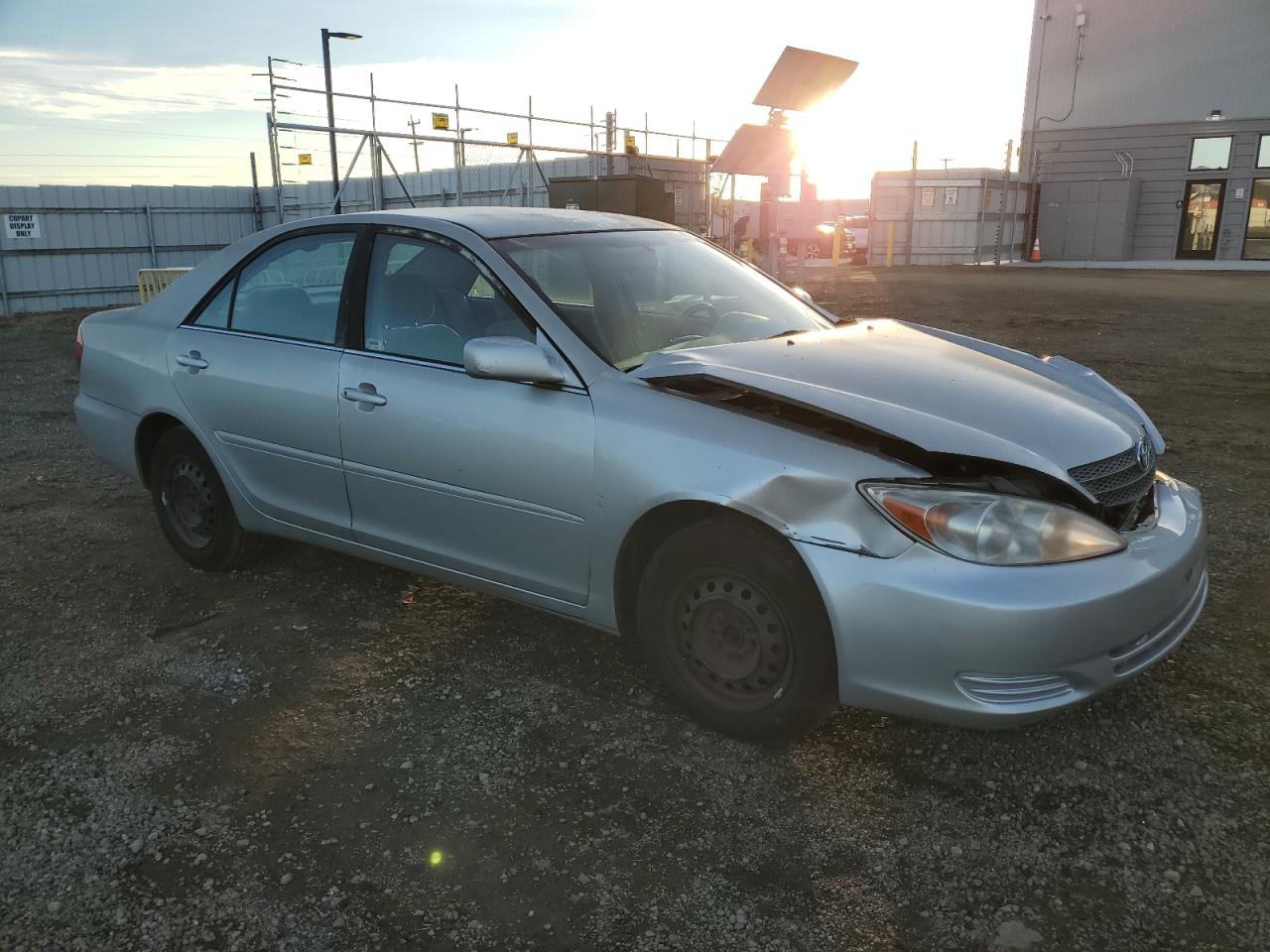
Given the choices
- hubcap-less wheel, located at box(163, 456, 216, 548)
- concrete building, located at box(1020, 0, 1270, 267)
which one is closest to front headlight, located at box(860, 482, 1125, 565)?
hubcap-less wheel, located at box(163, 456, 216, 548)

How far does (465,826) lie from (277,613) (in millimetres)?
1767

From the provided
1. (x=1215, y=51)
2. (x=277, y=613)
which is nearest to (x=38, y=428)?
(x=277, y=613)

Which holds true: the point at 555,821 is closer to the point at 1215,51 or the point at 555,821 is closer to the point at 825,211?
the point at 825,211

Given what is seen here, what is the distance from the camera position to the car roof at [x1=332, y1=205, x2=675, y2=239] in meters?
3.60

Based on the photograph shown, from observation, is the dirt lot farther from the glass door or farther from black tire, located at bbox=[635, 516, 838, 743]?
the glass door

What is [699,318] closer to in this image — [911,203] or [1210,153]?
[911,203]

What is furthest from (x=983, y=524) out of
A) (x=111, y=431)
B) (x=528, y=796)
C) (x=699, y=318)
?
(x=111, y=431)

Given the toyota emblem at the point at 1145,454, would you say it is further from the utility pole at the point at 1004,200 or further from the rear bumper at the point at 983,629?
the utility pole at the point at 1004,200

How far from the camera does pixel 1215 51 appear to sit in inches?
1077

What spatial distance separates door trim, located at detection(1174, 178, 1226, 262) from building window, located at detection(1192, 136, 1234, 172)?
37 centimetres

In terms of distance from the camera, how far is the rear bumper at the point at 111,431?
442cm

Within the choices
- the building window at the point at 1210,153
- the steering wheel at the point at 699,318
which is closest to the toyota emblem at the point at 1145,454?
the steering wheel at the point at 699,318

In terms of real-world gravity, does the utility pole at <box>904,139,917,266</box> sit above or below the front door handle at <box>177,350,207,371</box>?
above

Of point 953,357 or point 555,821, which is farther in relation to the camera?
point 953,357
